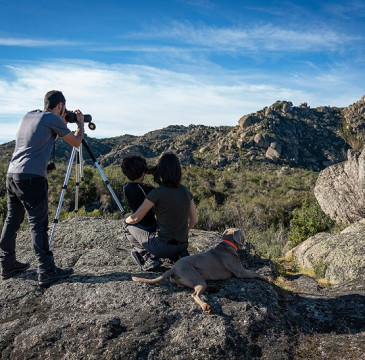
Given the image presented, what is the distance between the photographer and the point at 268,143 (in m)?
55.1

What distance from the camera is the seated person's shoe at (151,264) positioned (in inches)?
190

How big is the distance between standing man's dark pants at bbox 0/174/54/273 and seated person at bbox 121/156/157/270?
1137mm

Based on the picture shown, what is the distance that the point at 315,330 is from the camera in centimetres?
398

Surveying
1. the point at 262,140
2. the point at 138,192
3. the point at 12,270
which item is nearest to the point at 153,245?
the point at 138,192

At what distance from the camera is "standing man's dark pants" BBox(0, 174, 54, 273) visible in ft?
14.0

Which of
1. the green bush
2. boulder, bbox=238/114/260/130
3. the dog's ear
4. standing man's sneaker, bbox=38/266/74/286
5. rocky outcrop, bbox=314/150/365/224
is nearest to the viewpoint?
standing man's sneaker, bbox=38/266/74/286

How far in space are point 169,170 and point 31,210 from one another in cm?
186

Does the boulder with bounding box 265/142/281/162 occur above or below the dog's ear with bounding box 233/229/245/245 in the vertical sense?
above

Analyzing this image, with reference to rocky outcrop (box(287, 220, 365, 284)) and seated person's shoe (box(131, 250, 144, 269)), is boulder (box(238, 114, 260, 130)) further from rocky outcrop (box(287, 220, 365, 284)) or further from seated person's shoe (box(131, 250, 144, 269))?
seated person's shoe (box(131, 250, 144, 269))

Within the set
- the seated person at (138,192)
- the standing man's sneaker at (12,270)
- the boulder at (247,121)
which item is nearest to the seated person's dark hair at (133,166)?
the seated person at (138,192)

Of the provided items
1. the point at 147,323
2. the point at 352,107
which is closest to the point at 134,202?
the point at 147,323

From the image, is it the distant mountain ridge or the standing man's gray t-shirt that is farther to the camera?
the distant mountain ridge

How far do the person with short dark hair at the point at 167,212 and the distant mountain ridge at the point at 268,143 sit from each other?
134 ft

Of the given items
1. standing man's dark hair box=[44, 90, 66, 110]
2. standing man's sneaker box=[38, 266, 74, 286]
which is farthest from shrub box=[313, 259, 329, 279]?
standing man's dark hair box=[44, 90, 66, 110]
